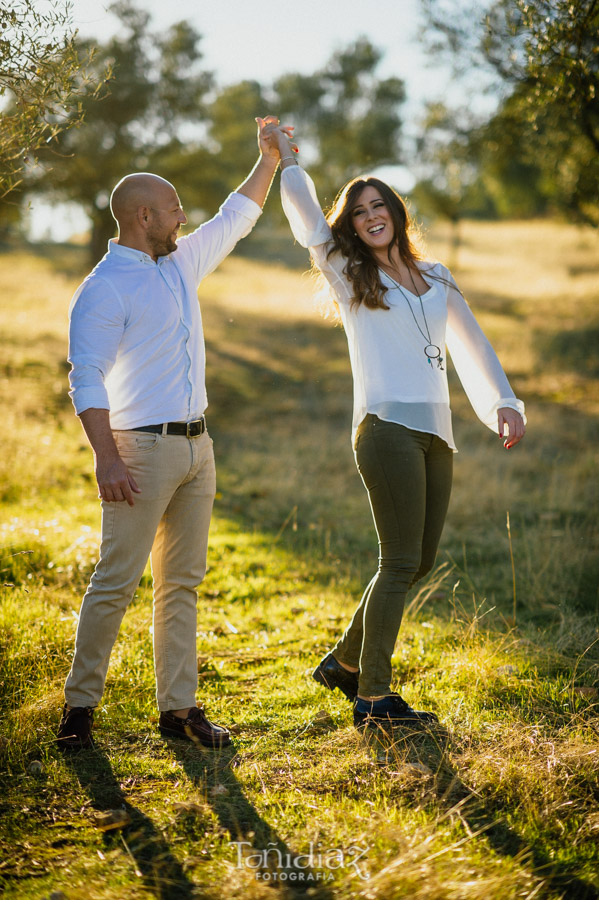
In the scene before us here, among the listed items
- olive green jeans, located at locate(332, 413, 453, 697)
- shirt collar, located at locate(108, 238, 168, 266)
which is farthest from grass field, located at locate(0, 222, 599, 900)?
shirt collar, located at locate(108, 238, 168, 266)

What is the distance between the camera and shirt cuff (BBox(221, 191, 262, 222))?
165 inches

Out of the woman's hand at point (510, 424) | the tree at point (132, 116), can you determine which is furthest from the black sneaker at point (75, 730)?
the tree at point (132, 116)

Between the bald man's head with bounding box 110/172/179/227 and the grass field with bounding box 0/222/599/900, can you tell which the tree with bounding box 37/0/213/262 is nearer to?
the grass field with bounding box 0/222/599/900

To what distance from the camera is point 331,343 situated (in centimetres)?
2098

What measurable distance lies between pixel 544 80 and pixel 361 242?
3.50 metres

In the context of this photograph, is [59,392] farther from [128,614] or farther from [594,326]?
[594,326]

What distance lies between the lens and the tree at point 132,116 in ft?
58.3

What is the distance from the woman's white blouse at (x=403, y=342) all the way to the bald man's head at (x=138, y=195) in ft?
2.31

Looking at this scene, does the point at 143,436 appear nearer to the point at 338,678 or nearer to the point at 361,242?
the point at 361,242

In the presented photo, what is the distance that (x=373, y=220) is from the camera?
4.04 m

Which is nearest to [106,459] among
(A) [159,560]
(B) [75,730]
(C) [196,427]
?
(C) [196,427]

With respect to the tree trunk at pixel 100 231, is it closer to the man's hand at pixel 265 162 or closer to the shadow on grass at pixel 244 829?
the man's hand at pixel 265 162

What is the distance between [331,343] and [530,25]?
50.4 feet

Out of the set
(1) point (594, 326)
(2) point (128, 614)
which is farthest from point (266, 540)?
(1) point (594, 326)
